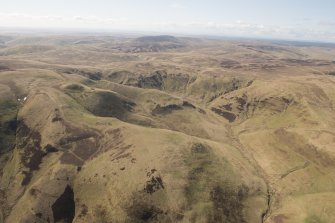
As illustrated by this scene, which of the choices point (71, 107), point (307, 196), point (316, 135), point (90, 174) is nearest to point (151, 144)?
point (90, 174)

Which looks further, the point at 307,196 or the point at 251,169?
the point at 251,169

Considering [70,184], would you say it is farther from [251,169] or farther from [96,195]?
[251,169]

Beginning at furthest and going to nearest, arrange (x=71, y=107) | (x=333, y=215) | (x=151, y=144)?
(x=71, y=107) → (x=151, y=144) → (x=333, y=215)

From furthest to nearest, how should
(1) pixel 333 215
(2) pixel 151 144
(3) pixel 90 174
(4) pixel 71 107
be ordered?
(4) pixel 71 107 < (2) pixel 151 144 < (3) pixel 90 174 < (1) pixel 333 215

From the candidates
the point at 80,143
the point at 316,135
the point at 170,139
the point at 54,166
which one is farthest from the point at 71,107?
the point at 316,135

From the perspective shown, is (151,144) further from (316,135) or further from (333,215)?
(316,135)

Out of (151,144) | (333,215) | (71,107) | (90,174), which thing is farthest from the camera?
(71,107)

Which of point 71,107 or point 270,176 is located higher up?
point 71,107

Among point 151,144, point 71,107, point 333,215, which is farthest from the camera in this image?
point 71,107

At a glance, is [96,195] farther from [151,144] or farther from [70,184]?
A: [151,144]
